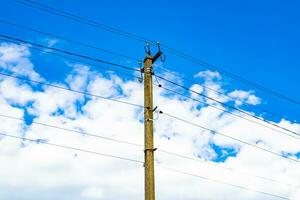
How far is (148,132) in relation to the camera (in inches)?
648

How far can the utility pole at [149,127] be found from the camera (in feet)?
51.0

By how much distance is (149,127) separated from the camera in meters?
16.6

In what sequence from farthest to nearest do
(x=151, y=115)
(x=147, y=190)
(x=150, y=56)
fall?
1. (x=150, y=56)
2. (x=151, y=115)
3. (x=147, y=190)

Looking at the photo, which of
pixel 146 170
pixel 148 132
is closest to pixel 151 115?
pixel 148 132

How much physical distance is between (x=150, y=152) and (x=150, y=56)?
12.6 feet

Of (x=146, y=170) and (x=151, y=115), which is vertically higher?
(x=151, y=115)

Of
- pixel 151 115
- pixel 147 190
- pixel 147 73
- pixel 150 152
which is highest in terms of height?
pixel 147 73

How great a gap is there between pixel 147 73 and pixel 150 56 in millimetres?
752

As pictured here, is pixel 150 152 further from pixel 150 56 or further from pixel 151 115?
pixel 150 56

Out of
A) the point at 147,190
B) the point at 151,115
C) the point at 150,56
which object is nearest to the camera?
the point at 147,190

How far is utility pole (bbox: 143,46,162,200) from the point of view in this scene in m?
15.5

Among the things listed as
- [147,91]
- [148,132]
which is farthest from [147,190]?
[147,91]

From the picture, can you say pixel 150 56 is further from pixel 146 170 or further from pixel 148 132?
pixel 146 170

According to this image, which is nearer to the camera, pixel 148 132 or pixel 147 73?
pixel 148 132
